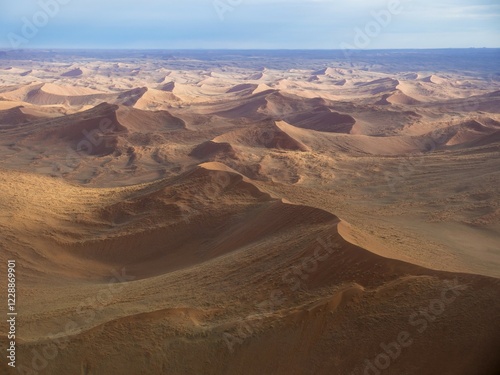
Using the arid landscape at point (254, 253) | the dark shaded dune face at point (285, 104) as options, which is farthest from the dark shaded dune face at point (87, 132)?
the dark shaded dune face at point (285, 104)

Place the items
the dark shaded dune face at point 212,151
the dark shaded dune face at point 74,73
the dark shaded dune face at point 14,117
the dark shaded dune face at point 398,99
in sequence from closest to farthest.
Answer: the dark shaded dune face at point 212,151 < the dark shaded dune face at point 14,117 < the dark shaded dune face at point 398,99 < the dark shaded dune face at point 74,73

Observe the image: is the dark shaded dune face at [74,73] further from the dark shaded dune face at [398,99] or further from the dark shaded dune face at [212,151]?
the dark shaded dune face at [212,151]

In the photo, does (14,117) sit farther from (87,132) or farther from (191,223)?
(191,223)

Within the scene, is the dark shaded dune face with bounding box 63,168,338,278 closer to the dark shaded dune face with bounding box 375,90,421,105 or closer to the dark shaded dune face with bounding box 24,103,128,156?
the dark shaded dune face with bounding box 24,103,128,156

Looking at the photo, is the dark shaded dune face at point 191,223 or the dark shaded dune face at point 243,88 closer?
the dark shaded dune face at point 191,223

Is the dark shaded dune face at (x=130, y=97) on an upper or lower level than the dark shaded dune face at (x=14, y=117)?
upper

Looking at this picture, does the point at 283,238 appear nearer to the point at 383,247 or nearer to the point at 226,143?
the point at 383,247
